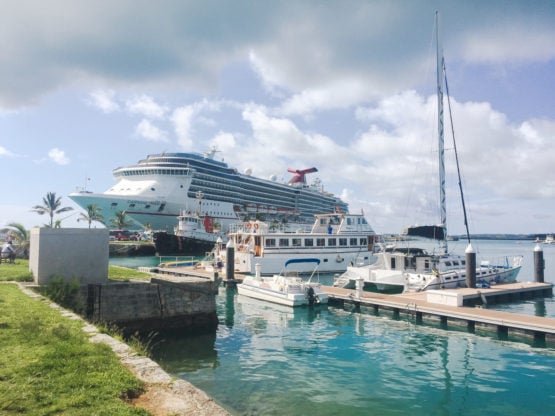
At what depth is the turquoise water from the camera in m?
9.43

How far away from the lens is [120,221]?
67.9 m

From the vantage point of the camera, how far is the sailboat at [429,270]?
2586 cm

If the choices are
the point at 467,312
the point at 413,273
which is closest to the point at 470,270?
the point at 413,273

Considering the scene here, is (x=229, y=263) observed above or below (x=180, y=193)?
below

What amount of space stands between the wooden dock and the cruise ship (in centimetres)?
4928

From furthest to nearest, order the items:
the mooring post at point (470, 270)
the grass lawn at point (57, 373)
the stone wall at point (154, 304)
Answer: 1. the mooring post at point (470, 270)
2. the stone wall at point (154, 304)
3. the grass lawn at point (57, 373)

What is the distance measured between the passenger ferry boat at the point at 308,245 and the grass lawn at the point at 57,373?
24.0 meters

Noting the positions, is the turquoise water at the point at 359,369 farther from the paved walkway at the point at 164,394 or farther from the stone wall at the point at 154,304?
the paved walkway at the point at 164,394

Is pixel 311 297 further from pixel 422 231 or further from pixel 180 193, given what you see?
pixel 180 193

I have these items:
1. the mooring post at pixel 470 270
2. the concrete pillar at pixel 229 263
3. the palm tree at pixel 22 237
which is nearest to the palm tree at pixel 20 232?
the palm tree at pixel 22 237

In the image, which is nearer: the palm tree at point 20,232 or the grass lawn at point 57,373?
the grass lawn at point 57,373

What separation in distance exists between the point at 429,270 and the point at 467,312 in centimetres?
1164

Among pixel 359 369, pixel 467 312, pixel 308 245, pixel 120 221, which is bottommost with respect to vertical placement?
pixel 359 369

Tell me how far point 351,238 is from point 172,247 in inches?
1124
